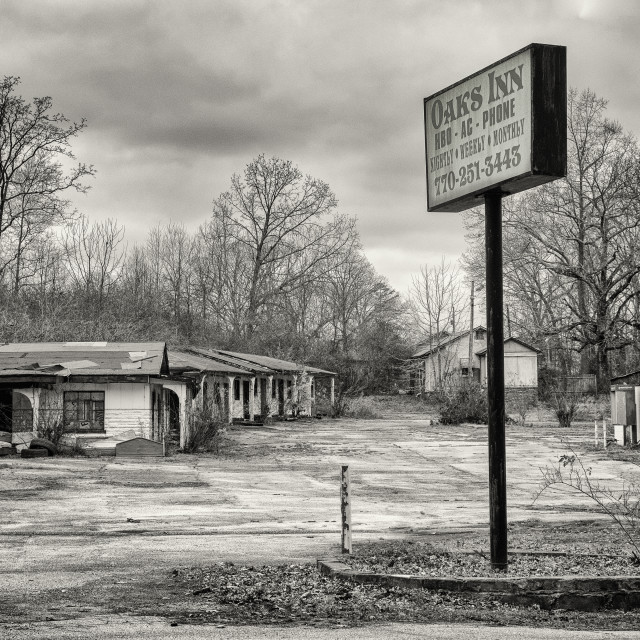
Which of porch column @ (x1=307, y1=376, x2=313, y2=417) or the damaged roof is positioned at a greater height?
the damaged roof

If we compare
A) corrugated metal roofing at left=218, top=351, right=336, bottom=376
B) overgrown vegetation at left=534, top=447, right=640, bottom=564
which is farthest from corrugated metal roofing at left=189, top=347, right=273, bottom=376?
overgrown vegetation at left=534, top=447, right=640, bottom=564

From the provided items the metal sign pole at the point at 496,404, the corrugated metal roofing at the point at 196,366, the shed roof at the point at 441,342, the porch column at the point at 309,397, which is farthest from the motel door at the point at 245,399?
the metal sign pole at the point at 496,404

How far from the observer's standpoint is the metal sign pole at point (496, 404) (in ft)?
29.9

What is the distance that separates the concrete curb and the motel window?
2371 centimetres

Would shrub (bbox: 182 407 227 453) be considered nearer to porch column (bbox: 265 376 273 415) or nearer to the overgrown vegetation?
the overgrown vegetation

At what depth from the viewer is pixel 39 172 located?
153 ft

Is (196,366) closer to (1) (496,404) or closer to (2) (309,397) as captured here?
(2) (309,397)

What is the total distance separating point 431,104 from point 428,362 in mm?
71470

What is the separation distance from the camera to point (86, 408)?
31.1 m

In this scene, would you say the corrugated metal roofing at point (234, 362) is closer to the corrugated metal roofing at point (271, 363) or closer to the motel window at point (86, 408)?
the corrugated metal roofing at point (271, 363)

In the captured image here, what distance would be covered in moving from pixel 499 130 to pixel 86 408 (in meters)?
23.8

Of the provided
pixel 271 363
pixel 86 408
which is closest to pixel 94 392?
pixel 86 408

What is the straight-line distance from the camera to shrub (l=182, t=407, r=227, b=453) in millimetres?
31047

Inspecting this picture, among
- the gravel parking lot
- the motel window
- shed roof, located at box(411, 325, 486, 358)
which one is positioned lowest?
the gravel parking lot
